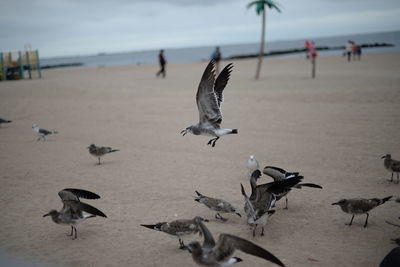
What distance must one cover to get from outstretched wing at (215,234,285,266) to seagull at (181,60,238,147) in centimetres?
335

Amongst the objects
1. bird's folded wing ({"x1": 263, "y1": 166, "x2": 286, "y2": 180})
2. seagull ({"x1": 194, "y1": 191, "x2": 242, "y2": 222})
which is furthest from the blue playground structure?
seagull ({"x1": 194, "y1": 191, "x2": 242, "y2": 222})

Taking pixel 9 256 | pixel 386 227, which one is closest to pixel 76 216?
pixel 9 256

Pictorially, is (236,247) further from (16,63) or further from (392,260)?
(16,63)

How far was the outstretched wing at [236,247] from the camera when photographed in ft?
15.3

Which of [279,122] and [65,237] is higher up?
[279,122]

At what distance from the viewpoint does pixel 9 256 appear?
6.21m

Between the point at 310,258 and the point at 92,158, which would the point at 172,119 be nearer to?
the point at 92,158

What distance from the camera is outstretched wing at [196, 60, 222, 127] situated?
26.2ft

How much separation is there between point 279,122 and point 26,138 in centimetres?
925

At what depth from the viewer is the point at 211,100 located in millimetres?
8234

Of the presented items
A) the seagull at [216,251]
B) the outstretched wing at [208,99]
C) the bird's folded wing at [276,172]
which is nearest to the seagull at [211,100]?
the outstretched wing at [208,99]

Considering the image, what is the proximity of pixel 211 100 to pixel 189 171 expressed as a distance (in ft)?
7.77

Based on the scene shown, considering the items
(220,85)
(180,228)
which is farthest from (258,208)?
(220,85)

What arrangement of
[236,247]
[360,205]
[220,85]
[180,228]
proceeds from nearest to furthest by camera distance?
[236,247] < [180,228] < [360,205] < [220,85]
